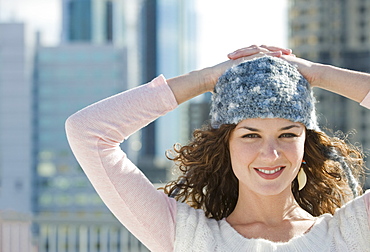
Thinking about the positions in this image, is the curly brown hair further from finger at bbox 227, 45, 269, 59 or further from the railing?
the railing

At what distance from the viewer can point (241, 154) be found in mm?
1310

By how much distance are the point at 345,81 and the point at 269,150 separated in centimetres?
23

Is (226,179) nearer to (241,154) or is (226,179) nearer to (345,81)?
(241,154)

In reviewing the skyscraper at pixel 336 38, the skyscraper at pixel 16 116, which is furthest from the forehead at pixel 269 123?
the skyscraper at pixel 16 116

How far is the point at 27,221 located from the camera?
12.0 ft

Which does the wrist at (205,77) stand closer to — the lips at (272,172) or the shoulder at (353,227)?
the lips at (272,172)

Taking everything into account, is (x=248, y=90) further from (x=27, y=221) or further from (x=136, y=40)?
(x=136, y=40)

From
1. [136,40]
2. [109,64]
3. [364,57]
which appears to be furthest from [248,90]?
[136,40]

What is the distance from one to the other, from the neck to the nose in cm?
16

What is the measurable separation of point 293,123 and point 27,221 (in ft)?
8.91

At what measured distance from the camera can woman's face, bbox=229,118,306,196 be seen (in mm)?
1269

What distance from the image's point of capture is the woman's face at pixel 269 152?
1.27 m

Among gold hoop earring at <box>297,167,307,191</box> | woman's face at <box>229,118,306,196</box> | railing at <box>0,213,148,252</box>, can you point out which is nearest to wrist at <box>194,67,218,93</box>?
woman's face at <box>229,118,306,196</box>

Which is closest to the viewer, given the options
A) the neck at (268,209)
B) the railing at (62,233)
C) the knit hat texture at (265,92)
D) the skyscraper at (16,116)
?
the knit hat texture at (265,92)
